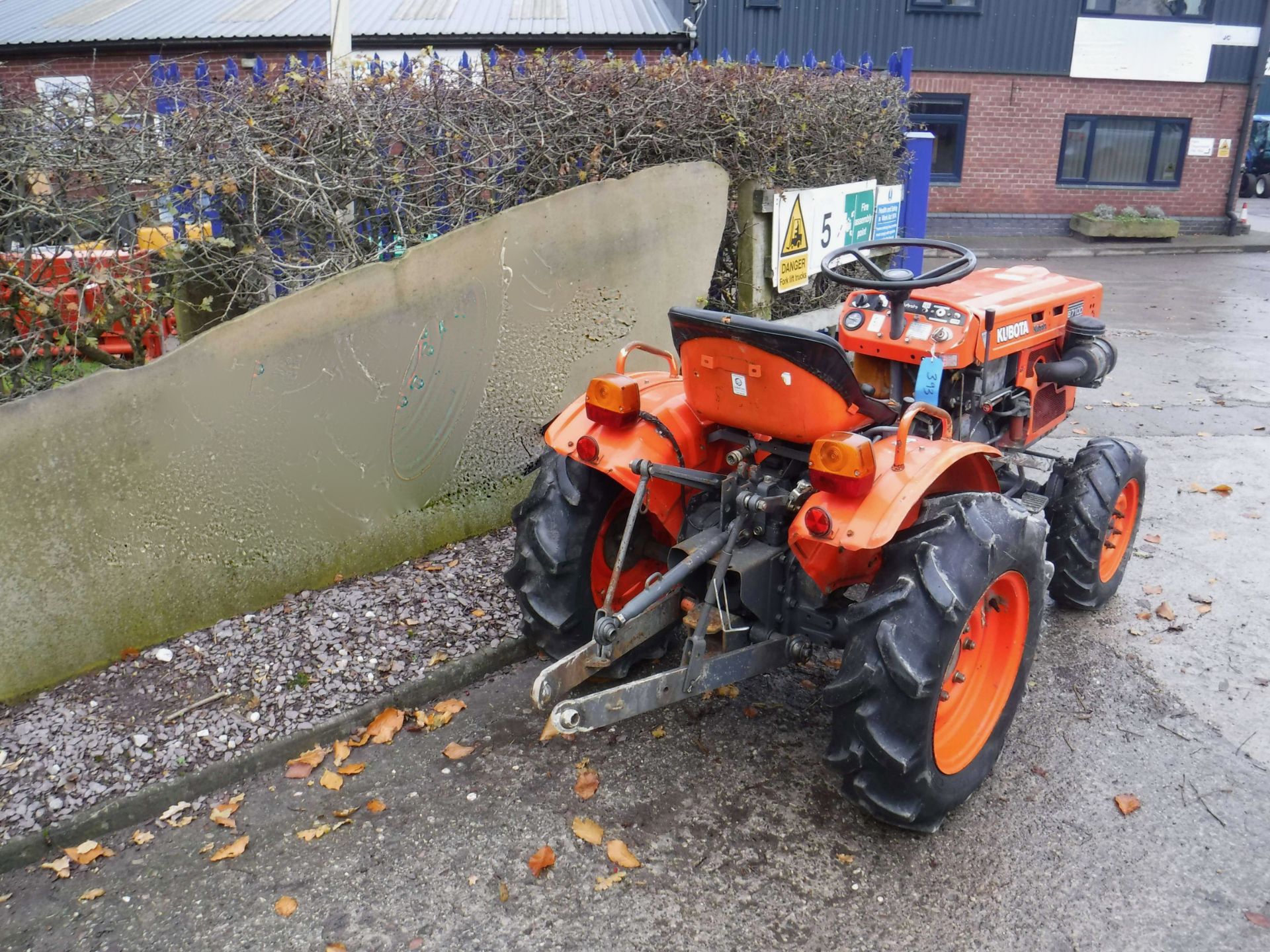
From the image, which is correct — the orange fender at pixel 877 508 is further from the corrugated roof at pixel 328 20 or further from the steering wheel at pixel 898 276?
the corrugated roof at pixel 328 20

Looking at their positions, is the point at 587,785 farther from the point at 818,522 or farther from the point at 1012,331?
the point at 1012,331

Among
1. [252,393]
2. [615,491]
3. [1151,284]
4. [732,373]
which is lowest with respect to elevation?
[1151,284]

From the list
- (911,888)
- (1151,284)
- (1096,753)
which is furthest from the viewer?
(1151,284)

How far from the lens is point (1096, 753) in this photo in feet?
11.1

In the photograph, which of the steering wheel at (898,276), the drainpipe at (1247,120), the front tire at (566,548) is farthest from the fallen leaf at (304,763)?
the drainpipe at (1247,120)

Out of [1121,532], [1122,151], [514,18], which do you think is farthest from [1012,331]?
[1122,151]

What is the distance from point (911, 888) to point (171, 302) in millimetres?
3598

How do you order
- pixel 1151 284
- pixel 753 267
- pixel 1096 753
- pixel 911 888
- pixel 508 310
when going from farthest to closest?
1. pixel 1151 284
2. pixel 753 267
3. pixel 508 310
4. pixel 1096 753
5. pixel 911 888

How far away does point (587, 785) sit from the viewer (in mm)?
3236

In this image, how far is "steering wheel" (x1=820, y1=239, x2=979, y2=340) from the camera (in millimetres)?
3533

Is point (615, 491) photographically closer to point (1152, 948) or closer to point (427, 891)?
point (427, 891)

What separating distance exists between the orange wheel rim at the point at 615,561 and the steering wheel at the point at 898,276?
3.88 ft

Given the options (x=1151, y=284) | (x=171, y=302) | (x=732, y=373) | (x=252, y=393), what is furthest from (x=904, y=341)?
(x=1151, y=284)

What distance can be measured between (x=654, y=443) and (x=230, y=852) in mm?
1891
